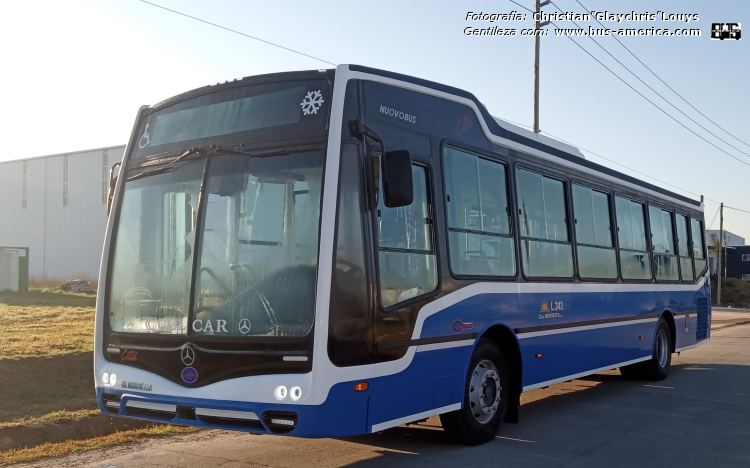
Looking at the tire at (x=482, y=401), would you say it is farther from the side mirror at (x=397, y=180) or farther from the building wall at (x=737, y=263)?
the building wall at (x=737, y=263)

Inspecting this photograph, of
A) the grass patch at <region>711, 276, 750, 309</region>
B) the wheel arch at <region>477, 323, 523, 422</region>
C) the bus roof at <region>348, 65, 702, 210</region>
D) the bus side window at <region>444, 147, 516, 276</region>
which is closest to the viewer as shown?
the bus roof at <region>348, 65, 702, 210</region>

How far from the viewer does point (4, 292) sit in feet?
122

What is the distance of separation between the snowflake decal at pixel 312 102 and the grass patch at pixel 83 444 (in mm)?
4047

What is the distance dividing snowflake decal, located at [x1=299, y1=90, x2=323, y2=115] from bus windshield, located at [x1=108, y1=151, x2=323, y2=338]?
0.38 meters

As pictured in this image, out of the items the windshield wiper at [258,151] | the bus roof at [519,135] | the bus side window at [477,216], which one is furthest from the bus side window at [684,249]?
the windshield wiper at [258,151]

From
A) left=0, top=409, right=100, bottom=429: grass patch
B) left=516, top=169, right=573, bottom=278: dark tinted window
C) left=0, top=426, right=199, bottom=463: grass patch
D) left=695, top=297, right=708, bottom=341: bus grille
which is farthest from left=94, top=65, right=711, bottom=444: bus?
left=695, top=297, right=708, bottom=341: bus grille

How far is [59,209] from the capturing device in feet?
161

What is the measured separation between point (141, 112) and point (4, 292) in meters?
34.2

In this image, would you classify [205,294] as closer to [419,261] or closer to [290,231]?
[290,231]

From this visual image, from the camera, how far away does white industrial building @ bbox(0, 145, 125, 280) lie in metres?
47.0

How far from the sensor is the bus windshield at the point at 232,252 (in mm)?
5812

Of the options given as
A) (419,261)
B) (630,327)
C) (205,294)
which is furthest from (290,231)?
(630,327)

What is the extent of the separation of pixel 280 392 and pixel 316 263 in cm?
99

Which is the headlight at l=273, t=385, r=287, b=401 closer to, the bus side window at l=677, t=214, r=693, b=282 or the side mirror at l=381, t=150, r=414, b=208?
the side mirror at l=381, t=150, r=414, b=208
